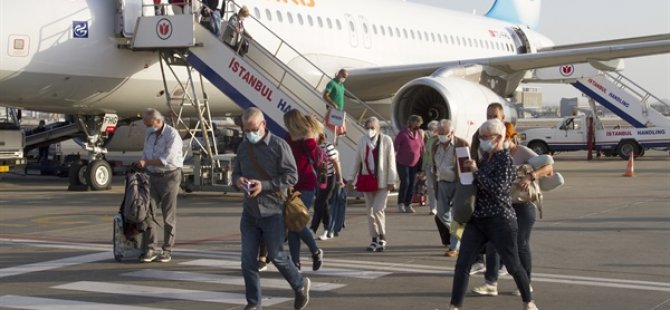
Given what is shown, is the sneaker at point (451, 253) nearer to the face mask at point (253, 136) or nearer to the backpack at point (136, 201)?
the backpack at point (136, 201)

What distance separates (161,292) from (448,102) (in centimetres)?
907

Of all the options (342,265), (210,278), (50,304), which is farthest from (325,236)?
(50,304)

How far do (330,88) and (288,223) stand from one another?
7204 mm

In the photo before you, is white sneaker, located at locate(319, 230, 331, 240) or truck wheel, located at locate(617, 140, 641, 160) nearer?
white sneaker, located at locate(319, 230, 331, 240)

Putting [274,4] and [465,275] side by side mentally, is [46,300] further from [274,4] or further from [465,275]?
[274,4]

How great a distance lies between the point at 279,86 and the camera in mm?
15367

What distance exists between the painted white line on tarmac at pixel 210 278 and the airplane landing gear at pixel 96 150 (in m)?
8.76

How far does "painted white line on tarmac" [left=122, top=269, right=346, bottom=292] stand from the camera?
817 cm

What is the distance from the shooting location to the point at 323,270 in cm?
900

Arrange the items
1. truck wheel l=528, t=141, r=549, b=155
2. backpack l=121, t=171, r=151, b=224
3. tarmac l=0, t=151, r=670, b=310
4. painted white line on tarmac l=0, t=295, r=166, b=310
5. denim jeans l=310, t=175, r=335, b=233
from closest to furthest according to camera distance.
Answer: painted white line on tarmac l=0, t=295, r=166, b=310 < tarmac l=0, t=151, r=670, b=310 < backpack l=121, t=171, r=151, b=224 < denim jeans l=310, t=175, r=335, b=233 < truck wheel l=528, t=141, r=549, b=155

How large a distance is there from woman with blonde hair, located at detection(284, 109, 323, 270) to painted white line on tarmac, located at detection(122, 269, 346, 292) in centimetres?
44

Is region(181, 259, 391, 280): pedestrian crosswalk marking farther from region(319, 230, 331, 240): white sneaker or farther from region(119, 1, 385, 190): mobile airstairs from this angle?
region(119, 1, 385, 190): mobile airstairs

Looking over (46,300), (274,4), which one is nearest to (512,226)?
(46,300)

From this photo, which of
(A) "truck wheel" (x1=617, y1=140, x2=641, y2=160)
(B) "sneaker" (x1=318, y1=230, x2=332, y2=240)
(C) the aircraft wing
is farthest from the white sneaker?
(A) "truck wheel" (x1=617, y1=140, x2=641, y2=160)
